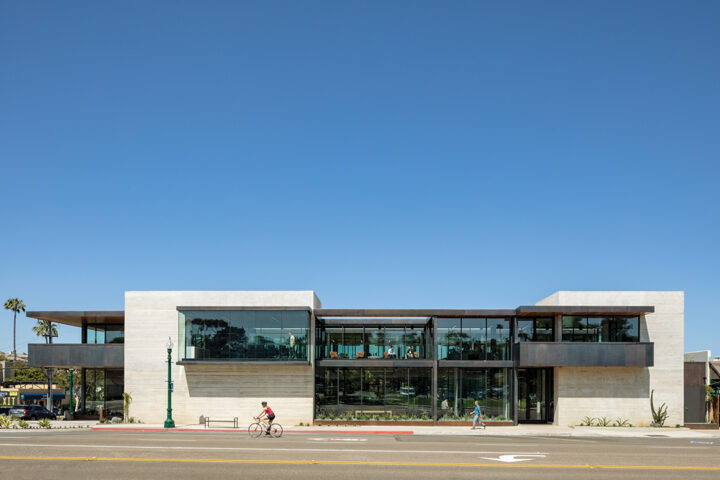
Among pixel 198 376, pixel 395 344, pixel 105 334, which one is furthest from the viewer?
pixel 105 334

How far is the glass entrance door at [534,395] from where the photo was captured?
37.6 meters

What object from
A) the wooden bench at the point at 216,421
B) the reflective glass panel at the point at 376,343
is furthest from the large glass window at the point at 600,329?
the wooden bench at the point at 216,421

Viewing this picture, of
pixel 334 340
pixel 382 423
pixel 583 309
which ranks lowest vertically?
pixel 382 423

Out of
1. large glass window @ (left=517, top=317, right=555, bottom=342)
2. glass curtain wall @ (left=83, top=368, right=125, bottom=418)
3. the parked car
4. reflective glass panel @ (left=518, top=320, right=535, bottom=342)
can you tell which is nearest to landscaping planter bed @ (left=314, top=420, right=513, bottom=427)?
reflective glass panel @ (left=518, top=320, right=535, bottom=342)

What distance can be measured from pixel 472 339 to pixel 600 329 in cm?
699

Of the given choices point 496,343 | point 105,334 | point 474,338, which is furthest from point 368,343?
point 105,334

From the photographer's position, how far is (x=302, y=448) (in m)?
22.3

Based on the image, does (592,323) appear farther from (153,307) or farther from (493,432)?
(153,307)

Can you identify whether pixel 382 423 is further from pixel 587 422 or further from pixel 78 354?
pixel 78 354

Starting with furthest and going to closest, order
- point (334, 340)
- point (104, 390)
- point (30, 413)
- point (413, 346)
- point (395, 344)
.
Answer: point (30, 413) < point (104, 390) < point (334, 340) < point (413, 346) < point (395, 344)

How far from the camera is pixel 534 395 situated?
37.8 meters

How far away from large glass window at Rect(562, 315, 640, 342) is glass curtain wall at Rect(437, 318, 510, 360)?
3.42 metres

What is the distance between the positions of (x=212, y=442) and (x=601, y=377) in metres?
21.9

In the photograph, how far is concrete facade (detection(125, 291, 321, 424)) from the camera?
3578 cm
